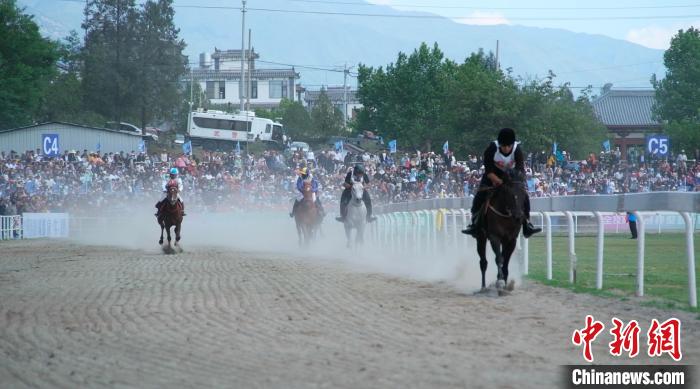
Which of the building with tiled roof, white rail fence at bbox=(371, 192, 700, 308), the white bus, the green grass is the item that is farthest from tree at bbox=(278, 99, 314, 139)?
the green grass

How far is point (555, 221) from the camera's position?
41562 millimetres

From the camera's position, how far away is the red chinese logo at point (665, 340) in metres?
8.70

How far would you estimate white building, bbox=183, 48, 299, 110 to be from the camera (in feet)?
529

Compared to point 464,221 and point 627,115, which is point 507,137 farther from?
point 627,115

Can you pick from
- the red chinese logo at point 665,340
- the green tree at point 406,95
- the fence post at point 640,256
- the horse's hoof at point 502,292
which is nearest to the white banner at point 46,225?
the horse's hoof at point 502,292

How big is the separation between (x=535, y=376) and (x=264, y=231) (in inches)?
1411

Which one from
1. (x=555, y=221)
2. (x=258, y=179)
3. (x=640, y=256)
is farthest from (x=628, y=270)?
(x=258, y=179)

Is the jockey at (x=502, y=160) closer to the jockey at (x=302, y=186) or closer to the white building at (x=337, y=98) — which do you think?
the jockey at (x=302, y=186)

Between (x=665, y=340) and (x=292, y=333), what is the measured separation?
10.8ft

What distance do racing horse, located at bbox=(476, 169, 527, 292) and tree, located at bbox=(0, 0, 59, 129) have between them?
251 ft

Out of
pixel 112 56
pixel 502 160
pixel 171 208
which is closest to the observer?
pixel 502 160

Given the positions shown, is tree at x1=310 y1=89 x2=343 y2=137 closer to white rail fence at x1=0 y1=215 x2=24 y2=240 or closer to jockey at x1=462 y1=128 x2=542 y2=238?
white rail fence at x1=0 y1=215 x2=24 y2=240

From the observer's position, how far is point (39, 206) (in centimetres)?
4884

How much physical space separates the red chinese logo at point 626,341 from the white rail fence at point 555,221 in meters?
3.11
